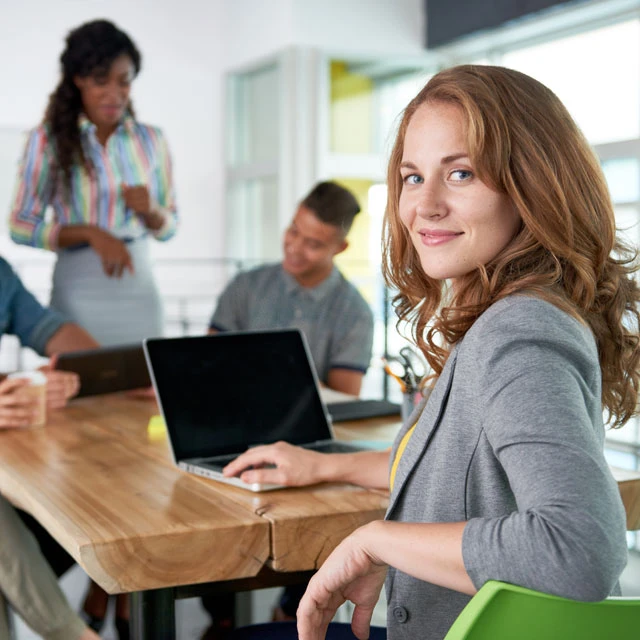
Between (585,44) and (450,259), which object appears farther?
(585,44)

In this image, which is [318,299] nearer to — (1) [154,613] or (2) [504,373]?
(1) [154,613]

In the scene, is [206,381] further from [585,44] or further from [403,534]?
[585,44]

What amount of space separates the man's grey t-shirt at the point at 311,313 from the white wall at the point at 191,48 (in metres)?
2.77

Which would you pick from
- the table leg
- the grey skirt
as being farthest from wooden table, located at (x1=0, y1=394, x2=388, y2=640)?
the grey skirt

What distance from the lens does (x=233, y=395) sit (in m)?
1.57

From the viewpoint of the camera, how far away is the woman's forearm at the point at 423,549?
2.63 feet

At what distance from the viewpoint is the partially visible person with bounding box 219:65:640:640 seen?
72 cm

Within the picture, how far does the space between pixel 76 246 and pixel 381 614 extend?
5.57 feet

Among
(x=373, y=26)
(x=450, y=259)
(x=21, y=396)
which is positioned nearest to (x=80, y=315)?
(x=21, y=396)

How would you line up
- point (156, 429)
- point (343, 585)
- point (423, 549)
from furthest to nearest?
point (156, 429)
point (343, 585)
point (423, 549)

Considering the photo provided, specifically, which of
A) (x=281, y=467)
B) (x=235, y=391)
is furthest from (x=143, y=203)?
(x=281, y=467)

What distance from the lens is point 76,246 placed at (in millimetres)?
3219

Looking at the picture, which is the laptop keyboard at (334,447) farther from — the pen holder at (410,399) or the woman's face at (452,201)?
the woman's face at (452,201)

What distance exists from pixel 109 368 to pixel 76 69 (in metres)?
1.48
